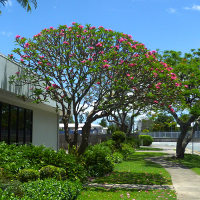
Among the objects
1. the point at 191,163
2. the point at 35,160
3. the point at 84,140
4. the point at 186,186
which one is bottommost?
the point at 191,163

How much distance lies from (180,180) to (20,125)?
27.0 feet

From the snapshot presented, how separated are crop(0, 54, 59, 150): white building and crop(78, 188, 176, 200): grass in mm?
5071

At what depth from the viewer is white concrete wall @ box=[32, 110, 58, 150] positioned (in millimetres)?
18241

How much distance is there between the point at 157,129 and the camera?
69125 mm

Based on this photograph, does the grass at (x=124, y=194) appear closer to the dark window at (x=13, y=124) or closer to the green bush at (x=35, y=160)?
the green bush at (x=35, y=160)

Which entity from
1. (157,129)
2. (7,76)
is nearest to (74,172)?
(7,76)

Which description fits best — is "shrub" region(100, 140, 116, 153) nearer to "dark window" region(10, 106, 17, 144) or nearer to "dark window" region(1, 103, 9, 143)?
"dark window" region(10, 106, 17, 144)

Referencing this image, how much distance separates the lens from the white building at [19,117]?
1194cm

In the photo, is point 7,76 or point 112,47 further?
point 112,47

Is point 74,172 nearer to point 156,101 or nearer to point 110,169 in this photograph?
point 110,169

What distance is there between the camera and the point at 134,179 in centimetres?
1191

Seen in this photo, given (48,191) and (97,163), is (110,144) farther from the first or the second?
(48,191)

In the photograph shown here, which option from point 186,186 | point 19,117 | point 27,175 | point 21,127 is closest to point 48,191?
point 27,175

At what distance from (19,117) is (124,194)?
8.36m
